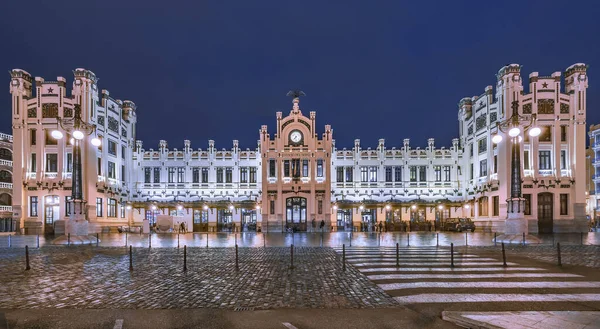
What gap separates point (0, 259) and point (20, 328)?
13.2m

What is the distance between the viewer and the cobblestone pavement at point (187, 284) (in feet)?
31.3

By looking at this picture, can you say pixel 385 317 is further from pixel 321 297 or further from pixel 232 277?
pixel 232 277

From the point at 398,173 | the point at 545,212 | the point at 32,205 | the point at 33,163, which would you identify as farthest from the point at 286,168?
the point at 545,212

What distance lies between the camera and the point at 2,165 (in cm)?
5534

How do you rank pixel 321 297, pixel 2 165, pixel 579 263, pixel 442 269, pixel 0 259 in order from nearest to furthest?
pixel 321 297 → pixel 442 269 → pixel 579 263 → pixel 0 259 → pixel 2 165

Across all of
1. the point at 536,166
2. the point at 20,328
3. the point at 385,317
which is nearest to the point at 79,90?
the point at 20,328

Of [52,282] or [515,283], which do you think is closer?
[515,283]

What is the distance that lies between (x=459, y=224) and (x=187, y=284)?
39545 millimetres

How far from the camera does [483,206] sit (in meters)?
45.7

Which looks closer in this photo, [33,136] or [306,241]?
[306,241]

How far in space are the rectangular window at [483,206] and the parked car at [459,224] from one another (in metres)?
1.65

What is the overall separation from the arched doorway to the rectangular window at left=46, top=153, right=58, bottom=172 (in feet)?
81.3

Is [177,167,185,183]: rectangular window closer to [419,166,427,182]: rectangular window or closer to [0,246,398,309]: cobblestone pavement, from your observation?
[419,166,427,182]: rectangular window

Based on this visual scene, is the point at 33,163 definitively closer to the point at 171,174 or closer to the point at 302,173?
the point at 171,174
